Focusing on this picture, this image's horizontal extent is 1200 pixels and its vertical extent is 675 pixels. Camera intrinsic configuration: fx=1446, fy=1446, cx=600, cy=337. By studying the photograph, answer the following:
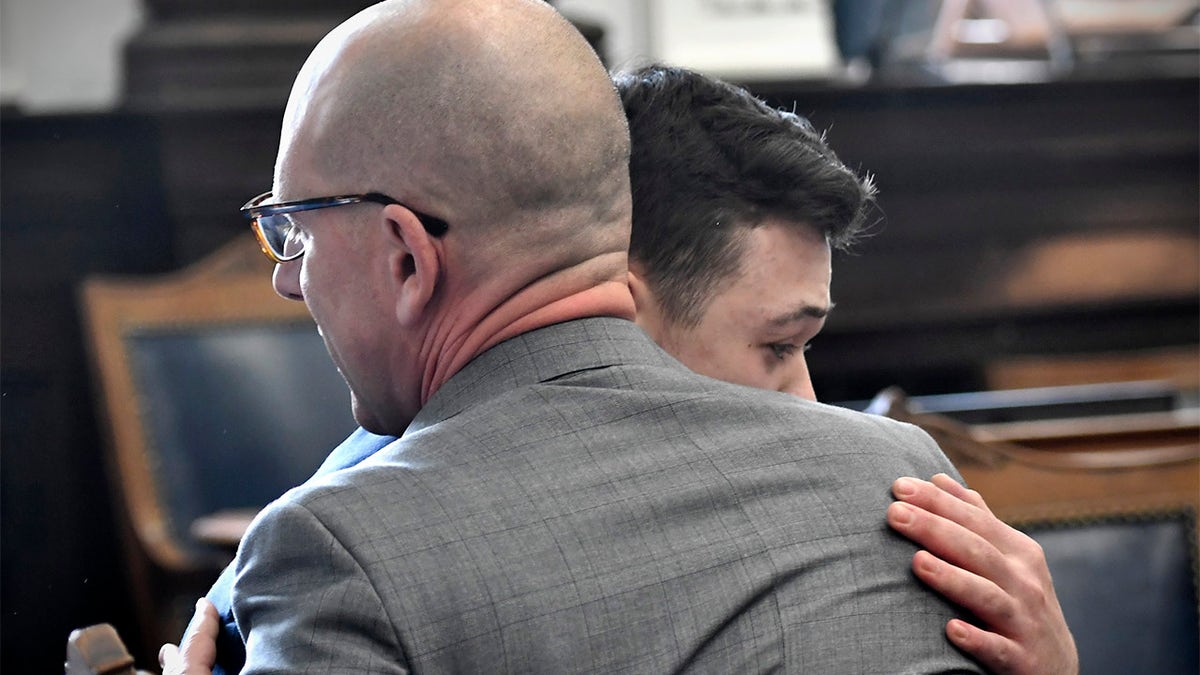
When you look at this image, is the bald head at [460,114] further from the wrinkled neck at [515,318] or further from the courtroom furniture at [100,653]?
the courtroom furniture at [100,653]

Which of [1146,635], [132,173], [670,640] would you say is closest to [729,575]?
[670,640]

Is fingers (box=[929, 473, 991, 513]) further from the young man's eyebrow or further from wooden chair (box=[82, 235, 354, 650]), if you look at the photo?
wooden chair (box=[82, 235, 354, 650])

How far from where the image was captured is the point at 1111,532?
2.13 m

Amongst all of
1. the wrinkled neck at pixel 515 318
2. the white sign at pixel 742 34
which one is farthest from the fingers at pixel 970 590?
the white sign at pixel 742 34

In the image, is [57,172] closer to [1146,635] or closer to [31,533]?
[31,533]

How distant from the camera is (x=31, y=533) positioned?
3635 mm

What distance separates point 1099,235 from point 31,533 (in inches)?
123

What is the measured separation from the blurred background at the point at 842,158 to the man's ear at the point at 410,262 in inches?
91.7

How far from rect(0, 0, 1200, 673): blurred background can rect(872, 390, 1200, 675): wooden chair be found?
188 cm

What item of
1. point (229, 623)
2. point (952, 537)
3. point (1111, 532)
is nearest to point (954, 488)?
point (952, 537)

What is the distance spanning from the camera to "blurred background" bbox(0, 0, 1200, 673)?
3.64 meters

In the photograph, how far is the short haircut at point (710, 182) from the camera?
1.63 m

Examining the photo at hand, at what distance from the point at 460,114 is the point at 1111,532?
136 cm

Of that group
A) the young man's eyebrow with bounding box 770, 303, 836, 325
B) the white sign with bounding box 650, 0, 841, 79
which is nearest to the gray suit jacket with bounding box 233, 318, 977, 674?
the young man's eyebrow with bounding box 770, 303, 836, 325
